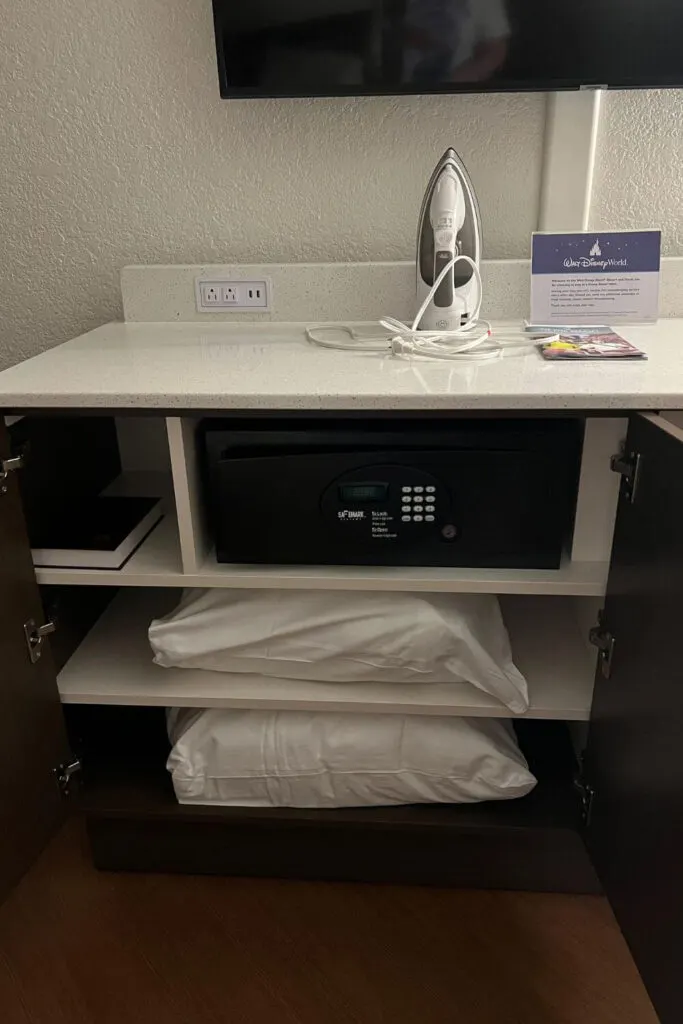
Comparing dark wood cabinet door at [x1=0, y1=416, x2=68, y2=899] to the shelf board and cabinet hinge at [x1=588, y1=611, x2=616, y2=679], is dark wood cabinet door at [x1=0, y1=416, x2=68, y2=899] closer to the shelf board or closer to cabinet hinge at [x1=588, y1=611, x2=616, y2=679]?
the shelf board

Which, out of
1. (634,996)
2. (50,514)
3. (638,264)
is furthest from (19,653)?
(638,264)

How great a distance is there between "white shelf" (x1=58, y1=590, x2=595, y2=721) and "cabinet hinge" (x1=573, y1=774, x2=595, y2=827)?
88 millimetres

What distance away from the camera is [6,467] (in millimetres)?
1014

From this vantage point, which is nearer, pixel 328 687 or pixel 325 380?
pixel 325 380

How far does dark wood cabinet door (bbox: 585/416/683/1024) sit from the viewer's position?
0.79 m

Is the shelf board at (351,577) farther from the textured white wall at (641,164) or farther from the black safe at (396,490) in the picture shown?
the textured white wall at (641,164)

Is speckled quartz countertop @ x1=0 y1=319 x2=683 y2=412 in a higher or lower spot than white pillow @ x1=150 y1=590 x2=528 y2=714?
higher

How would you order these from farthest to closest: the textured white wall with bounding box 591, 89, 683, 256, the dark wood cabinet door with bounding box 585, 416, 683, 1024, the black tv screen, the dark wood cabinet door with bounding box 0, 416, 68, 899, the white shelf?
the textured white wall with bounding box 591, 89, 683, 256
the black tv screen
the white shelf
the dark wood cabinet door with bounding box 0, 416, 68, 899
the dark wood cabinet door with bounding box 585, 416, 683, 1024

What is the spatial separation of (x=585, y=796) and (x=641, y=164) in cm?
108

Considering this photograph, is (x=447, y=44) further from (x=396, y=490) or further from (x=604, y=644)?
(x=604, y=644)

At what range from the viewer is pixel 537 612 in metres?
1.34

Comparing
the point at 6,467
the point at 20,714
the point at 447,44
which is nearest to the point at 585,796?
the point at 20,714

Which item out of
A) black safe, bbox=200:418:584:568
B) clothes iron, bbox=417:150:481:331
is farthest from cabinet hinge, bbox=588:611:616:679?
clothes iron, bbox=417:150:481:331

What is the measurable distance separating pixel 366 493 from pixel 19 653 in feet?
1.72
